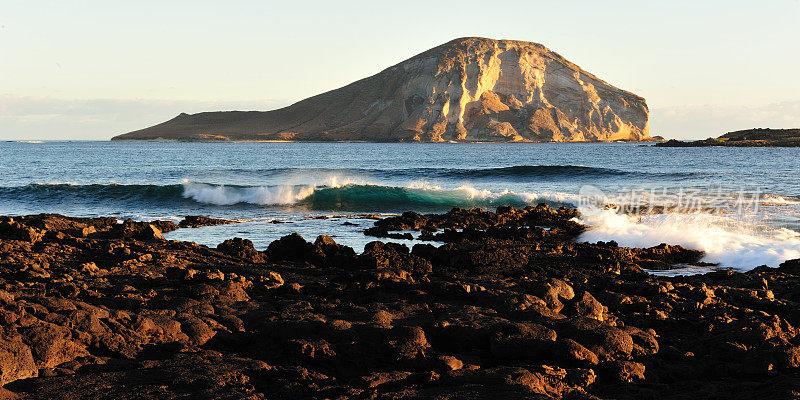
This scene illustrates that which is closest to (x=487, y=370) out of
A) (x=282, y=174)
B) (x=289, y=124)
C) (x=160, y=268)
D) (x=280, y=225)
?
(x=160, y=268)

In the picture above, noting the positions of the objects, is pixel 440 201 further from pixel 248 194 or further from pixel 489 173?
pixel 489 173

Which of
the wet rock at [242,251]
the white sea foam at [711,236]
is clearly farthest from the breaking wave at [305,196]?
the wet rock at [242,251]

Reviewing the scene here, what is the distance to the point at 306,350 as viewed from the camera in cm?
527

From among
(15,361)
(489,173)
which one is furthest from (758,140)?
(15,361)

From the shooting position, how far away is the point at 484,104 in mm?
136375

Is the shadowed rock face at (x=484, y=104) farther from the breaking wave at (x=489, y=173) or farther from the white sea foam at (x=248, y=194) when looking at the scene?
the white sea foam at (x=248, y=194)

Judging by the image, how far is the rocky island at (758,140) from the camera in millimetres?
99000

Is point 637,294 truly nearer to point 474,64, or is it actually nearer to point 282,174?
point 282,174

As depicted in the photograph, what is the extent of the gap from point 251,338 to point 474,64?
133246 mm

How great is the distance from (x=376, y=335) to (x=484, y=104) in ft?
437

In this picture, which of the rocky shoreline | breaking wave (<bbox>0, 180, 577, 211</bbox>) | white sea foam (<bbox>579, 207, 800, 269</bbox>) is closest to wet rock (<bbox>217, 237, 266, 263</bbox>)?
the rocky shoreline

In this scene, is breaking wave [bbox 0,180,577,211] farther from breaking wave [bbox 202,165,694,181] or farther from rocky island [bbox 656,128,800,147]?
rocky island [bbox 656,128,800,147]

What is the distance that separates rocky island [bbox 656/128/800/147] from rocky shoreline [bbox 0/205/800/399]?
101228mm

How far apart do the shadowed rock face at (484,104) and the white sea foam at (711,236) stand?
115634 millimetres
